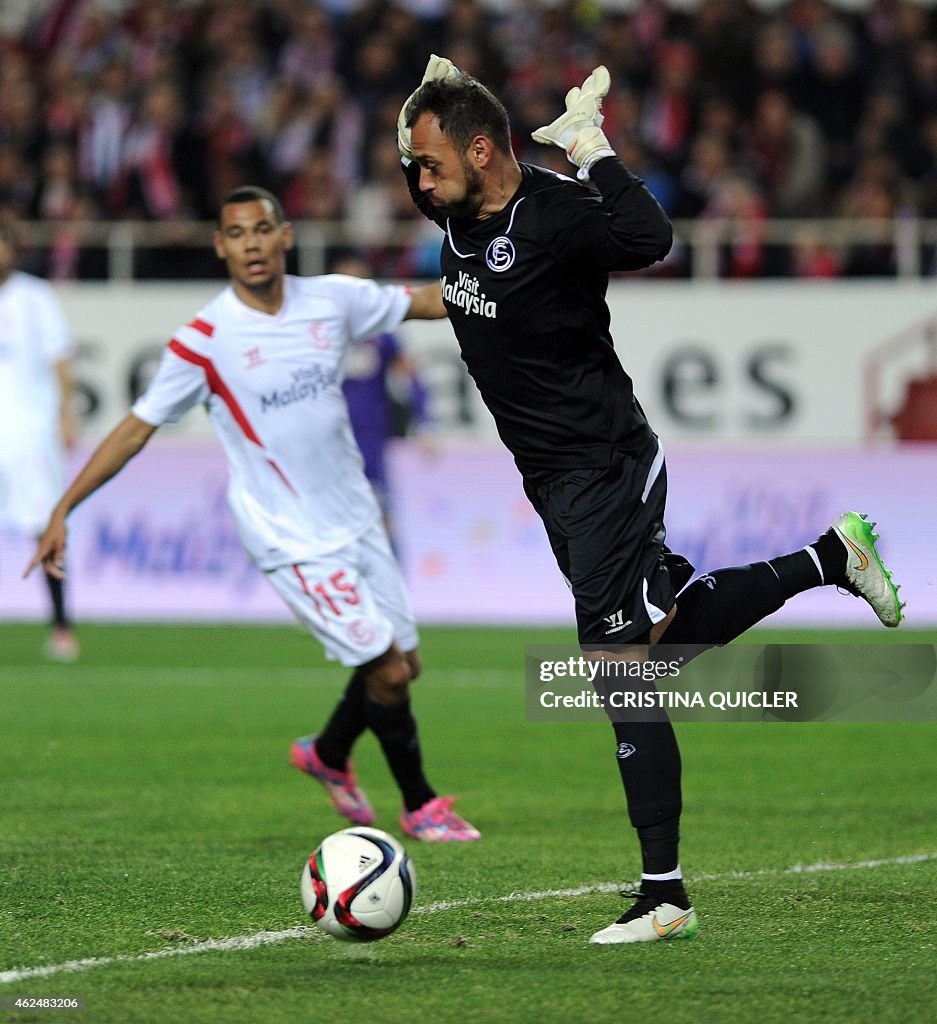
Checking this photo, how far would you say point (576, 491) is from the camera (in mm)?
5227

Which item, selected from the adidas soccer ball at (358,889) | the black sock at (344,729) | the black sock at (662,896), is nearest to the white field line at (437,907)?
the adidas soccer ball at (358,889)

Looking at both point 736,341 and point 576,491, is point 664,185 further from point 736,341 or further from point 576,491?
point 576,491

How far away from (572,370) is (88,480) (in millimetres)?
2091

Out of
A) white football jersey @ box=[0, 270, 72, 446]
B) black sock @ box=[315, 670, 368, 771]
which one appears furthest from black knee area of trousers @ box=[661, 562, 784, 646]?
white football jersey @ box=[0, 270, 72, 446]

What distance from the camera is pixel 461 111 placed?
5.11 meters

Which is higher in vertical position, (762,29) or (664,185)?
(762,29)

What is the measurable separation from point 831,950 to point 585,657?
98cm

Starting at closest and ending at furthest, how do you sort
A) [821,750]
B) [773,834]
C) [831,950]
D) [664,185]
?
[831,950] < [773,834] < [821,750] < [664,185]

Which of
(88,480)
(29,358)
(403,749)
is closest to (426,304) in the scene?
(88,480)

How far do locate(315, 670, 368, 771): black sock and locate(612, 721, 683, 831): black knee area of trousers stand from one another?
90.3 inches

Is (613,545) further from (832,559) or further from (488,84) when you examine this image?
(488,84)

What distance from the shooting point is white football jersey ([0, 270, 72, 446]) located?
40.3ft

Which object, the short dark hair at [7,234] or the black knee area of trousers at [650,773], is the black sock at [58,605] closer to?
the short dark hair at [7,234]

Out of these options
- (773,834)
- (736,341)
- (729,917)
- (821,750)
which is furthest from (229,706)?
(736,341)
